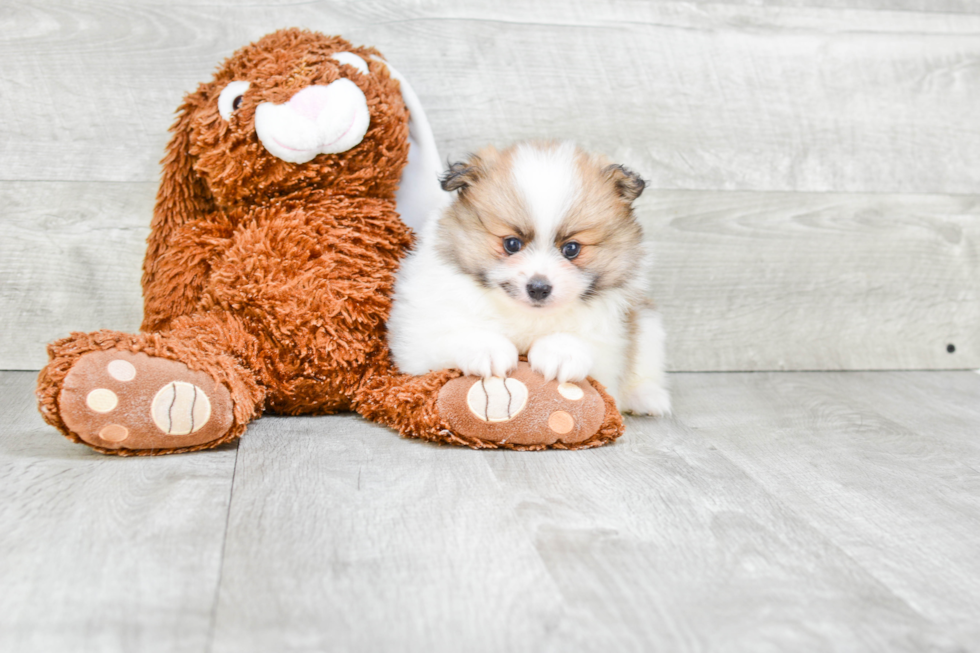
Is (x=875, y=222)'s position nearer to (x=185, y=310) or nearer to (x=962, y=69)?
(x=962, y=69)

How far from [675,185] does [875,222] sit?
63 centimetres

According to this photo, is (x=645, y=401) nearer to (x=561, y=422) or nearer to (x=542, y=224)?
(x=561, y=422)

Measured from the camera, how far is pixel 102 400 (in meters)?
1.32

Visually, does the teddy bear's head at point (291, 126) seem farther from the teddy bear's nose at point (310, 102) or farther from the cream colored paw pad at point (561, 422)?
the cream colored paw pad at point (561, 422)

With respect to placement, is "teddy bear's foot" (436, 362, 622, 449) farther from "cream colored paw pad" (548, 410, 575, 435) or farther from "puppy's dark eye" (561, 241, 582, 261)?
"puppy's dark eye" (561, 241, 582, 261)

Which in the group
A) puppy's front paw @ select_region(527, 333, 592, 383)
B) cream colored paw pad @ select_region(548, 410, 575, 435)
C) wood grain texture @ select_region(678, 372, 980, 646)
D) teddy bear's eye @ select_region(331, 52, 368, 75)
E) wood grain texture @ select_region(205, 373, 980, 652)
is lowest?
wood grain texture @ select_region(678, 372, 980, 646)

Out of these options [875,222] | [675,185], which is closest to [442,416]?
[675,185]

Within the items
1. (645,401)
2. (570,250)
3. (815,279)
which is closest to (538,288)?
(570,250)

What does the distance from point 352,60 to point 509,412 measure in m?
0.84

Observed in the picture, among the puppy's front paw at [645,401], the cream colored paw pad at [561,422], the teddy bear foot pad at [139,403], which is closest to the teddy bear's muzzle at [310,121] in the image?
the teddy bear foot pad at [139,403]

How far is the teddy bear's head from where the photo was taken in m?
1.59

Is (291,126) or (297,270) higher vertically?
(291,126)

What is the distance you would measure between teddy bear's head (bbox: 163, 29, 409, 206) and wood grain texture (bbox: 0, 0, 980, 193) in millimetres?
336

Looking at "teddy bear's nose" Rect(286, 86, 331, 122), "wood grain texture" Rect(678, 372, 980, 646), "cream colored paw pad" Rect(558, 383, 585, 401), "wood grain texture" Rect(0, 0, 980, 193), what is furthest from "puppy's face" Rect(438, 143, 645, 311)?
"wood grain texture" Rect(0, 0, 980, 193)
